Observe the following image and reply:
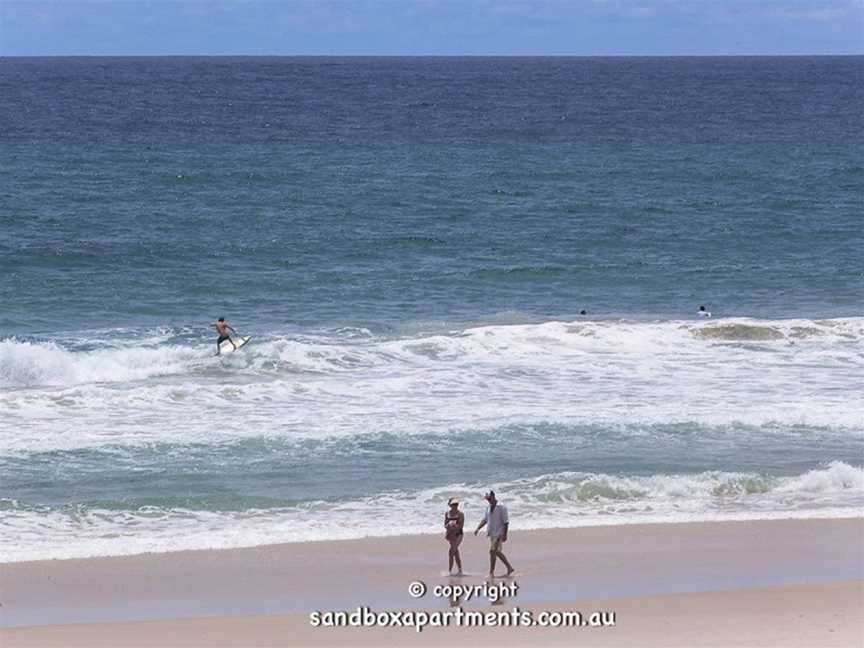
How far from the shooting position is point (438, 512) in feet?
63.3

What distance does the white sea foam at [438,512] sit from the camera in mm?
18062

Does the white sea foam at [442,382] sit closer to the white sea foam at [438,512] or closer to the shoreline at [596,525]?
the white sea foam at [438,512]

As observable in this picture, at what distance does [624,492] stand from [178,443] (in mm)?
6776

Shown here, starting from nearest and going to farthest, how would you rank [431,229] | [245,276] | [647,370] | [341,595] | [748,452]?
1. [341,595]
2. [748,452]
3. [647,370]
4. [245,276]
5. [431,229]

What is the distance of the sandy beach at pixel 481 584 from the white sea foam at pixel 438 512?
0.43m

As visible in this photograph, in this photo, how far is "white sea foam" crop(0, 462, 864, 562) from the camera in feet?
59.3

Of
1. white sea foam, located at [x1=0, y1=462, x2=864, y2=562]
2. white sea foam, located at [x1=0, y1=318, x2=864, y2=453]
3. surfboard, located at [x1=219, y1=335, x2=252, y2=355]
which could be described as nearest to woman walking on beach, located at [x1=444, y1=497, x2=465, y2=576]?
white sea foam, located at [x1=0, y1=462, x2=864, y2=562]

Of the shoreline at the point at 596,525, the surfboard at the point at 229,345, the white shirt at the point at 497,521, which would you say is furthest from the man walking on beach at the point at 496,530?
the surfboard at the point at 229,345

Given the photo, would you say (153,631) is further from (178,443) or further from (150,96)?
(150,96)

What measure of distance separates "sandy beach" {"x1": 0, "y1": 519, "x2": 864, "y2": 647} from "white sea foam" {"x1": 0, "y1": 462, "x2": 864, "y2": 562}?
431mm

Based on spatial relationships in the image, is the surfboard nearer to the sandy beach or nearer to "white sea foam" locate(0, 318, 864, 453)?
"white sea foam" locate(0, 318, 864, 453)

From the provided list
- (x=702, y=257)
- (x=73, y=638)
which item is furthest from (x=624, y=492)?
(x=702, y=257)

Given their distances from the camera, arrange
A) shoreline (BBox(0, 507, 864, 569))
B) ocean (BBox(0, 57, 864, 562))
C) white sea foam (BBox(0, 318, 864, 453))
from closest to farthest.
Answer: shoreline (BBox(0, 507, 864, 569)), ocean (BBox(0, 57, 864, 562)), white sea foam (BBox(0, 318, 864, 453))

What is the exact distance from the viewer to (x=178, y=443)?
22.1 m
